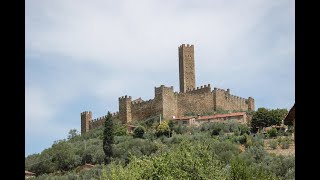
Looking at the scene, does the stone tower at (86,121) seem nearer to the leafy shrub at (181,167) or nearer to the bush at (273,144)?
the bush at (273,144)

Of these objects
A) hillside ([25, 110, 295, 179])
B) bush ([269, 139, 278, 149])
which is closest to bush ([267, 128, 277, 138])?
hillside ([25, 110, 295, 179])

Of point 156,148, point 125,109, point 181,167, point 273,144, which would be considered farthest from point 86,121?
point 181,167

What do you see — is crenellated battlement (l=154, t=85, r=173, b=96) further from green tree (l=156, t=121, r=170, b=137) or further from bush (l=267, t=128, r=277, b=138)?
bush (l=267, t=128, r=277, b=138)

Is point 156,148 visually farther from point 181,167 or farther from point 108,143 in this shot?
point 181,167

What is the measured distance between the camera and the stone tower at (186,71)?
189ft

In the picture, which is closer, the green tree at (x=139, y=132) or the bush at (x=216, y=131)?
the bush at (x=216, y=131)

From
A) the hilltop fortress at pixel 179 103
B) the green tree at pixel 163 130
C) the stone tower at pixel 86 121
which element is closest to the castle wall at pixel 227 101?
the hilltop fortress at pixel 179 103

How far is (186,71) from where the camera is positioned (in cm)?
5766

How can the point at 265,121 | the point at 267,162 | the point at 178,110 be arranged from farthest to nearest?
the point at 178,110 → the point at 265,121 → the point at 267,162

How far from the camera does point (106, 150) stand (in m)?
45.0
